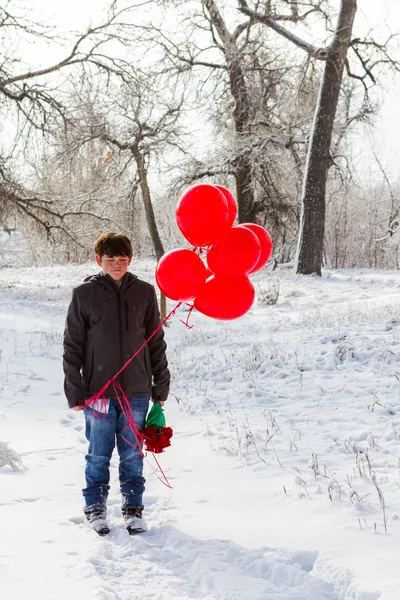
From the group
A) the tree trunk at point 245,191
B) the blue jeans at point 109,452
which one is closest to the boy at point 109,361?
the blue jeans at point 109,452

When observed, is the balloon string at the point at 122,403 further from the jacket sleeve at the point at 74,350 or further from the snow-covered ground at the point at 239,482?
the snow-covered ground at the point at 239,482

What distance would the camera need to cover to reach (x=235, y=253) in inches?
160

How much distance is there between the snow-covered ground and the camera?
10.0 feet

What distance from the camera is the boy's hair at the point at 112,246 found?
12.1ft

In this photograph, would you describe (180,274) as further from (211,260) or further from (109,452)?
(109,452)

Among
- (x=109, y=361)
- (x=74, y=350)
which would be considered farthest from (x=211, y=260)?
(x=74, y=350)

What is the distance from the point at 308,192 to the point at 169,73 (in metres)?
6.22

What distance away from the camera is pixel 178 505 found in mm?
4137

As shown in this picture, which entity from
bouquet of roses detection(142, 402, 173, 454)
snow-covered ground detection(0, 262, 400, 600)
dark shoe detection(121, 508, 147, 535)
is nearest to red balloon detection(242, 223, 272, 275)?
bouquet of roses detection(142, 402, 173, 454)

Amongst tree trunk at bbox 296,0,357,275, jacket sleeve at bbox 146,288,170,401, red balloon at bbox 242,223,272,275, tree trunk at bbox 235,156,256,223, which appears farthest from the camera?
tree trunk at bbox 235,156,256,223

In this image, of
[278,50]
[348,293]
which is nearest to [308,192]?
[348,293]

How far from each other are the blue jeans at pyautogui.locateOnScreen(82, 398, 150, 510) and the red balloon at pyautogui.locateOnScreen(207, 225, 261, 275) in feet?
3.52

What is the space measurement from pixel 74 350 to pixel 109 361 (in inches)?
9.4

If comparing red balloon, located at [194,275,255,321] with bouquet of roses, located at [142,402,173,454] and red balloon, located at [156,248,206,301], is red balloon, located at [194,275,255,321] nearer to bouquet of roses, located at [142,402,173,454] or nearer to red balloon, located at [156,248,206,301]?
red balloon, located at [156,248,206,301]
